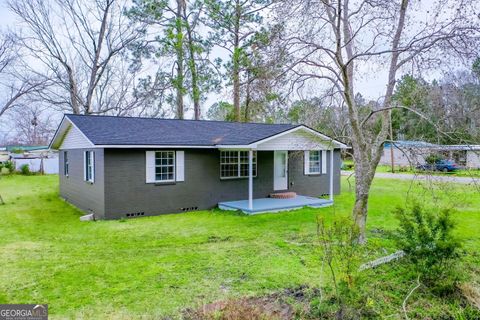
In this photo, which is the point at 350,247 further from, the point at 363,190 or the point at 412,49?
the point at 412,49

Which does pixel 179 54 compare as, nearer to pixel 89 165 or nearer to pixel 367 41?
pixel 89 165

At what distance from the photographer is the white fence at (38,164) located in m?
25.6

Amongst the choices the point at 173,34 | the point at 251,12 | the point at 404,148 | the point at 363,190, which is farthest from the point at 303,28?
the point at 173,34

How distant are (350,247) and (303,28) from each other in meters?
4.32

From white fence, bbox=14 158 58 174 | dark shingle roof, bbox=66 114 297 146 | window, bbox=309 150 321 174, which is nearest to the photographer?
dark shingle roof, bbox=66 114 297 146

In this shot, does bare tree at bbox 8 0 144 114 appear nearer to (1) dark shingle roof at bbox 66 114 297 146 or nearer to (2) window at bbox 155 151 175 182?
(1) dark shingle roof at bbox 66 114 297 146

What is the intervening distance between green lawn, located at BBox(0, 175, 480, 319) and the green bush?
0.36 m

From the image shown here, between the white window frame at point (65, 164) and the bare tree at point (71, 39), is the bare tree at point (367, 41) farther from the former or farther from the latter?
the bare tree at point (71, 39)

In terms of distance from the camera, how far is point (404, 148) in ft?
22.0

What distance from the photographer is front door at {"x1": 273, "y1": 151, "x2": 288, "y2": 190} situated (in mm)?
14172

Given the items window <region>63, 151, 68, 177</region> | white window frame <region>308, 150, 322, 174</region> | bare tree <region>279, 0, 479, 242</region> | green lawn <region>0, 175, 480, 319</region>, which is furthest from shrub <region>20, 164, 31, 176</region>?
bare tree <region>279, 0, 479, 242</region>

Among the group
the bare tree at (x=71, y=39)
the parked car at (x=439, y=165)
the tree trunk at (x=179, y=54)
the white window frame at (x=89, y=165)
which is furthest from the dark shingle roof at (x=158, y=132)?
the bare tree at (x=71, y=39)

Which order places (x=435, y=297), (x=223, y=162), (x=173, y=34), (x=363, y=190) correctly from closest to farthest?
(x=435, y=297) → (x=363, y=190) → (x=223, y=162) → (x=173, y=34)

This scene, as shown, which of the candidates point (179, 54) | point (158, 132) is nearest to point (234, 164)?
point (158, 132)
